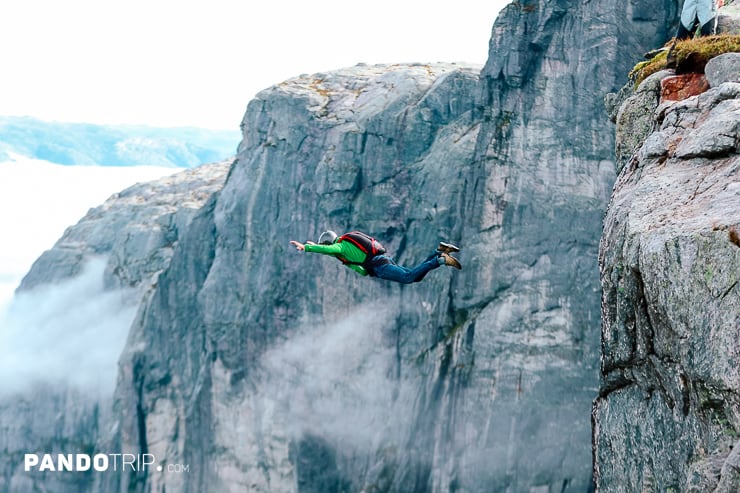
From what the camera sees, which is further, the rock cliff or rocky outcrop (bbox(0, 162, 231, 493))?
rocky outcrop (bbox(0, 162, 231, 493))

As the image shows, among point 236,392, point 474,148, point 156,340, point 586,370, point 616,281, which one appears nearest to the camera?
point 616,281

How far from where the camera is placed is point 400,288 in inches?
2884

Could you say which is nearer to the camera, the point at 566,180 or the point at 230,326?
the point at 566,180

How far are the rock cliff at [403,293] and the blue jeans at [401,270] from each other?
115 feet

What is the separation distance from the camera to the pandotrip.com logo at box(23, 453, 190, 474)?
295ft

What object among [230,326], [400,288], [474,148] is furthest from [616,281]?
[230,326]

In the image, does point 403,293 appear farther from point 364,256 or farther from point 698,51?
point 698,51

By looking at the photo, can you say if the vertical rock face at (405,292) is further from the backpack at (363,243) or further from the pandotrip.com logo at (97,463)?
the backpack at (363,243)

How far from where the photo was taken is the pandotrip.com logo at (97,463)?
89812mm

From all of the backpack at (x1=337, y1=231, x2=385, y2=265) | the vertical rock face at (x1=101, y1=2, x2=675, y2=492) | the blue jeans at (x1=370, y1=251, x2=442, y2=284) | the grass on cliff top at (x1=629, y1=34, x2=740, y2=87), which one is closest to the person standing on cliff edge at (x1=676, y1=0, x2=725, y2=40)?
the grass on cliff top at (x1=629, y1=34, x2=740, y2=87)

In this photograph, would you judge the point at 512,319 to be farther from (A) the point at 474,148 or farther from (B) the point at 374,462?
(B) the point at 374,462

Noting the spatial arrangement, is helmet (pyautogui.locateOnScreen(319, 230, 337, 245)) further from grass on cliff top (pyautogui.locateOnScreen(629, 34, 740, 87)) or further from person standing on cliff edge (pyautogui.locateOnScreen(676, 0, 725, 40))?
person standing on cliff edge (pyautogui.locateOnScreen(676, 0, 725, 40))

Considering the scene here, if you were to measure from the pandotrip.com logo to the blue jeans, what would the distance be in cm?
6724

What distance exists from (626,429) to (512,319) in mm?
46577
